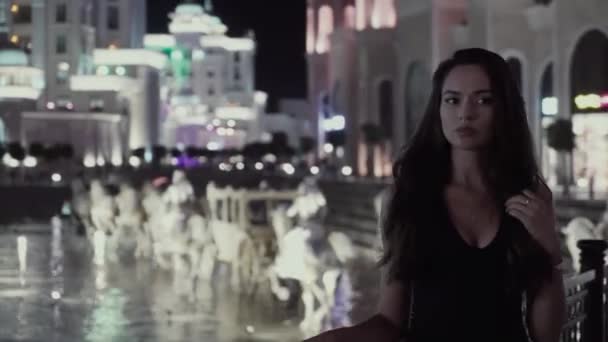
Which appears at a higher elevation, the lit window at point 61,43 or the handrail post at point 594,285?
the lit window at point 61,43

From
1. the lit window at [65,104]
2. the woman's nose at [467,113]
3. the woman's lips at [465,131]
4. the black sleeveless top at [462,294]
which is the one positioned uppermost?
the lit window at [65,104]

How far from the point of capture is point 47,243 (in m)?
23.0

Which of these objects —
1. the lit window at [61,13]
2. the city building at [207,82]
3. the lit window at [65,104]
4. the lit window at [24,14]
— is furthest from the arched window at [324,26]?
the city building at [207,82]

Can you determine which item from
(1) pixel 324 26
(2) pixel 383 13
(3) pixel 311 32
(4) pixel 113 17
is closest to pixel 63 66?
(4) pixel 113 17

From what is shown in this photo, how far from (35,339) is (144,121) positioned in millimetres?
61344

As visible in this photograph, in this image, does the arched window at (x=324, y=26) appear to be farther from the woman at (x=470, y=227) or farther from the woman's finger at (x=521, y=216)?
the woman's finger at (x=521, y=216)

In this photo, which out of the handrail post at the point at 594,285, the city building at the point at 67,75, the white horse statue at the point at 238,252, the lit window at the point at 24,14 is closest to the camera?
the handrail post at the point at 594,285

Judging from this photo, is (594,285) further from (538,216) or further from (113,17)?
(113,17)

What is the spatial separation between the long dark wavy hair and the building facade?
13.8m

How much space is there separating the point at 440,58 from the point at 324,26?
70.5 feet

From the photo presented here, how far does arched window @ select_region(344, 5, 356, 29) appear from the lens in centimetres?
5724

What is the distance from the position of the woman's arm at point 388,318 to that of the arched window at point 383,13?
157ft

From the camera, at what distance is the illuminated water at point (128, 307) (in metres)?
10.5

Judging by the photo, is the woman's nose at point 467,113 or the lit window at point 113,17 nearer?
the woman's nose at point 467,113
